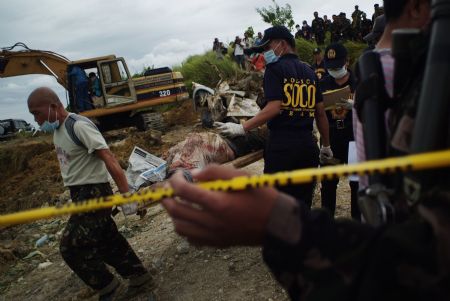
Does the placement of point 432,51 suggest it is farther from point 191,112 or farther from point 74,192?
point 191,112

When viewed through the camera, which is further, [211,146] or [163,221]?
[163,221]

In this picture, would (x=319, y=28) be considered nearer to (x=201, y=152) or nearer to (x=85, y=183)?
(x=201, y=152)

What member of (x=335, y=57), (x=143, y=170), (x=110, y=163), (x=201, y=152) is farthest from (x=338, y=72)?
(x=110, y=163)

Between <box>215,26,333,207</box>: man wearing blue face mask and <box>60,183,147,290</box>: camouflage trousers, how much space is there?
1413 millimetres

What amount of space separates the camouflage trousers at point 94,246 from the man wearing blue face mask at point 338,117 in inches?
78.0

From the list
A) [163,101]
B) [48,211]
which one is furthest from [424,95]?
[163,101]

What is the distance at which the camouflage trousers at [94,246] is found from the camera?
2.99 m

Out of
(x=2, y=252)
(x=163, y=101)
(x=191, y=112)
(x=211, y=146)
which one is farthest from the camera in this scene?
(x=191, y=112)

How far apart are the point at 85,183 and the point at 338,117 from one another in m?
2.55

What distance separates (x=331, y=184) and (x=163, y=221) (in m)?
2.32

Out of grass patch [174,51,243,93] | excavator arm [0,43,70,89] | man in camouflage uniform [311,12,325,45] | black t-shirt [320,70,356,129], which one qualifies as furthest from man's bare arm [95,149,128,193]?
man in camouflage uniform [311,12,325,45]

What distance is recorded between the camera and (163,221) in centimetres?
489

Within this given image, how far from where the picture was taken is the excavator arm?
10734 millimetres

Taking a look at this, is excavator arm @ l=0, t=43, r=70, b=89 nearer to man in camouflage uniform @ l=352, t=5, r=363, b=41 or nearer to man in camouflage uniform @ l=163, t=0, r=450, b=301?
man in camouflage uniform @ l=352, t=5, r=363, b=41
